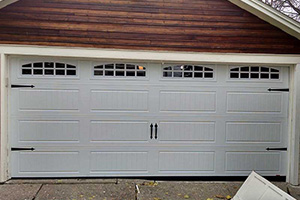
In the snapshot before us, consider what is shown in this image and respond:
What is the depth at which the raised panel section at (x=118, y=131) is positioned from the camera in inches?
174

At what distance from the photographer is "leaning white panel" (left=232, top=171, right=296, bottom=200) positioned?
324 cm

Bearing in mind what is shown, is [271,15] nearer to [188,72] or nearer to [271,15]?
[271,15]

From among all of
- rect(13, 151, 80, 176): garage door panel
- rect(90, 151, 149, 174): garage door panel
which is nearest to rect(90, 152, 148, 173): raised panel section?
rect(90, 151, 149, 174): garage door panel

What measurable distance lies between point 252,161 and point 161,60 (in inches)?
98.7

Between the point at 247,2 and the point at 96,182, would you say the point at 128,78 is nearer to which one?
the point at 96,182

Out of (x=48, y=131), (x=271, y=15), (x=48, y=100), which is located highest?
(x=271, y=15)

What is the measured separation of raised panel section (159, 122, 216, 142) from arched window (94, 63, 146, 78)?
1019mm

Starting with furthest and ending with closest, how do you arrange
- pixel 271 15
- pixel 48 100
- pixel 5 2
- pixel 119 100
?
pixel 119 100 → pixel 48 100 → pixel 271 15 → pixel 5 2

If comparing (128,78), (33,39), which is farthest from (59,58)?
(128,78)

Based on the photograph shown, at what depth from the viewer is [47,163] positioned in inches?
171

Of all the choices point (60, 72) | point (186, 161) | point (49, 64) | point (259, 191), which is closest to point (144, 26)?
point (60, 72)

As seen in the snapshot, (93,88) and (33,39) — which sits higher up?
(33,39)

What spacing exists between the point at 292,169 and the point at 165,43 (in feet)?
10.5

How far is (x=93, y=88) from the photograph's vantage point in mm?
4383
